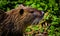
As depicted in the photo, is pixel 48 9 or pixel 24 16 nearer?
pixel 24 16

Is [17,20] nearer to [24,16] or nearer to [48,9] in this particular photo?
[24,16]

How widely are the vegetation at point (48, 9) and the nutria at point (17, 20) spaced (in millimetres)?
1346

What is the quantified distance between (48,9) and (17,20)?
2399mm

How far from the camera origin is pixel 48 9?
8.51m

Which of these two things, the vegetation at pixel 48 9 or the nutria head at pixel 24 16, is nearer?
the nutria head at pixel 24 16

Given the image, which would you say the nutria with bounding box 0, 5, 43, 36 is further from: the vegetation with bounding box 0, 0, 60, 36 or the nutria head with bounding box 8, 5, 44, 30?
the vegetation with bounding box 0, 0, 60, 36

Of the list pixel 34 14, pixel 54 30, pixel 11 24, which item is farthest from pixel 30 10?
pixel 54 30

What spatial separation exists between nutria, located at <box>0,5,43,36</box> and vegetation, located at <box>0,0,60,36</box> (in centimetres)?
135

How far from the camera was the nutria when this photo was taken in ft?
20.3

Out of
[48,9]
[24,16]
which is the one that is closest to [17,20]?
[24,16]

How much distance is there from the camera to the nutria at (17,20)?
6.19 metres

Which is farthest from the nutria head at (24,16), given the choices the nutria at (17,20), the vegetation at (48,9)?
the vegetation at (48,9)

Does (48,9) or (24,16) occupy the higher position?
(24,16)

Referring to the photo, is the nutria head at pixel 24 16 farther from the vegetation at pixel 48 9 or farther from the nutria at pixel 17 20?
the vegetation at pixel 48 9
